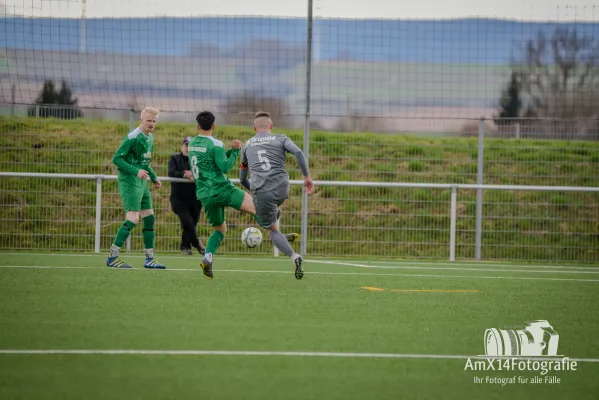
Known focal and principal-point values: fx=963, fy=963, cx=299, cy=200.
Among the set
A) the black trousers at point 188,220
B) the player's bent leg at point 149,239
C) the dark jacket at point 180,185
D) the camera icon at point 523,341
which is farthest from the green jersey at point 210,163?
the dark jacket at point 180,185

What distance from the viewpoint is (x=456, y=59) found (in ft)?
54.3

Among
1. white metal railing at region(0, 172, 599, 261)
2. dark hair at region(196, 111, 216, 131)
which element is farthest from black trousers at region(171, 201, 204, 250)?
dark hair at region(196, 111, 216, 131)

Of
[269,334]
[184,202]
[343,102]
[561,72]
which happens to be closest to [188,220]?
[184,202]

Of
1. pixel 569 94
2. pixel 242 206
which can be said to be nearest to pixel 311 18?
pixel 569 94

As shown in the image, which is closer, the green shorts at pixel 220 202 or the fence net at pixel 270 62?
the green shorts at pixel 220 202

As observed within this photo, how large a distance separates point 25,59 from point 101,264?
221 inches

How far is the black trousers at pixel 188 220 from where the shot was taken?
50.8 ft

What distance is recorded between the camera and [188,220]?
610 inches

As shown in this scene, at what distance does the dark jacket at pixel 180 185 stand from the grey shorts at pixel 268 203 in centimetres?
530

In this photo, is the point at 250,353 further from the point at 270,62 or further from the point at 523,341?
the point at 270,62

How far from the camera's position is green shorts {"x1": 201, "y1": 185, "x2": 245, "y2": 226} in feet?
35.1

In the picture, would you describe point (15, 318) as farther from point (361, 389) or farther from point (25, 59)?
point (25, 59)

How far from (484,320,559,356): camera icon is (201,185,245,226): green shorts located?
4.60 metres

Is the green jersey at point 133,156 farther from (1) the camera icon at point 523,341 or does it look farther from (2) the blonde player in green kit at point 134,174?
(1) the camera icon at point 523,341
